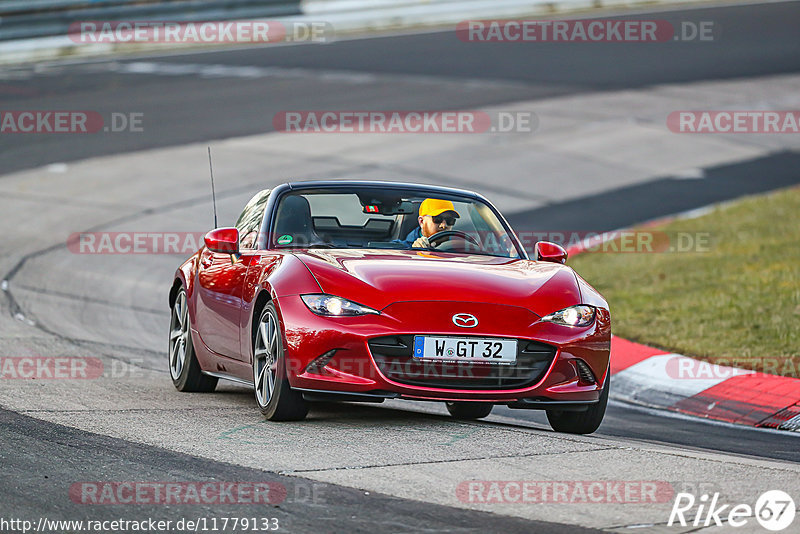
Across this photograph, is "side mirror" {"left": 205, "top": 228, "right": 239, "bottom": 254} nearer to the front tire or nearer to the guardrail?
the front tire

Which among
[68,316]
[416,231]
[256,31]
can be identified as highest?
[256,31]

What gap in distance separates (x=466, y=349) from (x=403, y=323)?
1.17ft

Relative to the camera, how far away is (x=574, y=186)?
→ 19625mm

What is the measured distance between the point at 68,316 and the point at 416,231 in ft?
15.7

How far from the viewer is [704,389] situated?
9.47 meters

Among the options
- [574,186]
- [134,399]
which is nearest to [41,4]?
[574,186]

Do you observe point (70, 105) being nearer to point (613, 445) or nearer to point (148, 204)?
point (148, 204)

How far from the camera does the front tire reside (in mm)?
7078

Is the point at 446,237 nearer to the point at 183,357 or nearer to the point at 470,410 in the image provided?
the point at 470,410

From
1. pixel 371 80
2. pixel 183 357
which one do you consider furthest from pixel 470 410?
pixel 371 80

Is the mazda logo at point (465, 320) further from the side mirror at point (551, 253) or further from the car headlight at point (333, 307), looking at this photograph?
the side mirror at point (551, 253)

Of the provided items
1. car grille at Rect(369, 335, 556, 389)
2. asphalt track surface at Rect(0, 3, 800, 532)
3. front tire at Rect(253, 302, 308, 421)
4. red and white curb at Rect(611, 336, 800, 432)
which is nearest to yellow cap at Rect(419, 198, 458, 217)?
front tire at Rect(253, 302, 308, 421)

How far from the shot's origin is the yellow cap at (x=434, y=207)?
331 inches

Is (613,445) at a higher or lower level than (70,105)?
lower
